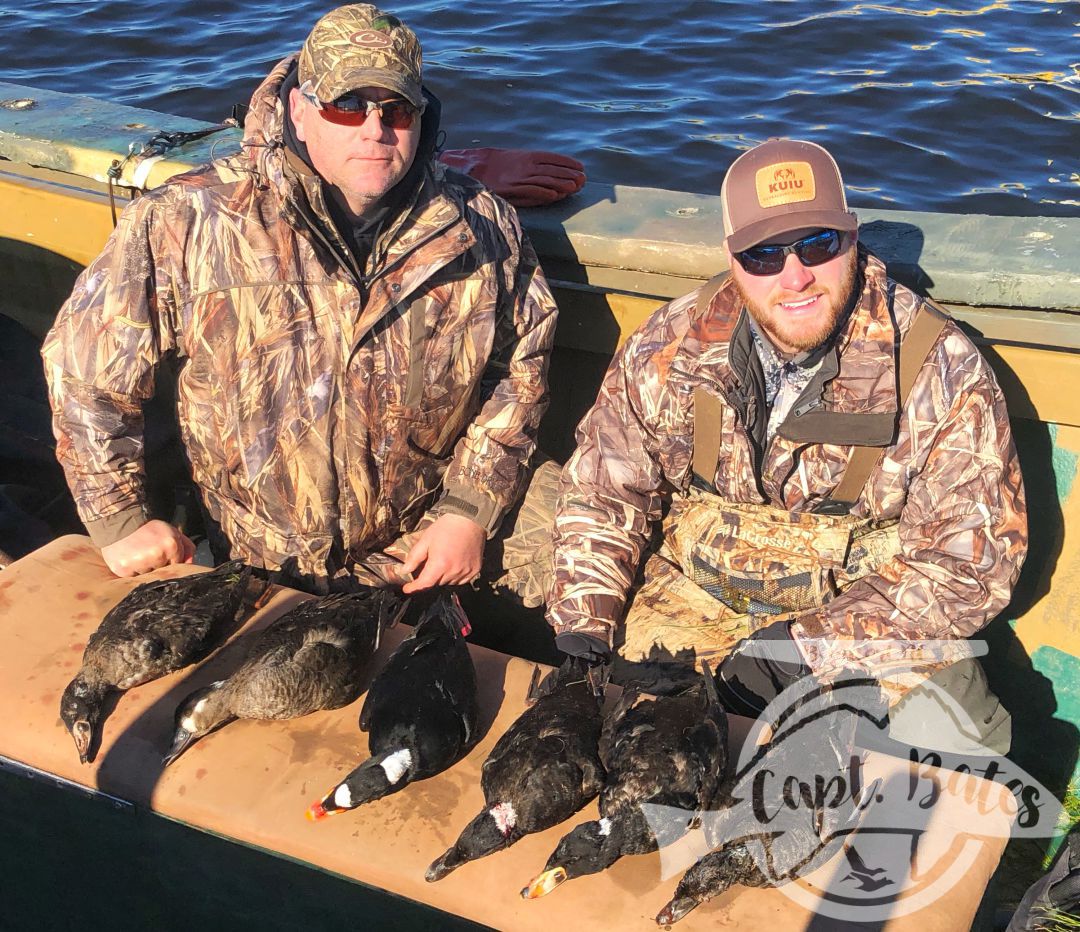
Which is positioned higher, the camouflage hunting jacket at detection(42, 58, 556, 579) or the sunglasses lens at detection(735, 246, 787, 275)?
the sunglasses lens at detection(735, 246, 787, 275)

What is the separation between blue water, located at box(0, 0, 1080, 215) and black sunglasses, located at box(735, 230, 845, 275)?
15.9 feet

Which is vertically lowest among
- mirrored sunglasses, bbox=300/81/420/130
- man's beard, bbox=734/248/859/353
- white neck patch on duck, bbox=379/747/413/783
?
white neck patch on duck, bbox=379/747/413/783

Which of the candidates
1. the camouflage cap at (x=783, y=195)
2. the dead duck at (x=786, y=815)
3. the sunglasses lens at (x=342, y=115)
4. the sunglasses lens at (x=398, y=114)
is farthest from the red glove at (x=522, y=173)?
the dead duck at (x=786, y=815)

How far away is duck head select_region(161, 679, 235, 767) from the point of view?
3250 mm

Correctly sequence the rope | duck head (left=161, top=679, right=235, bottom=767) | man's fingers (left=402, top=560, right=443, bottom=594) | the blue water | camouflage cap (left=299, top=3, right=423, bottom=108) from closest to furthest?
duck head (left=161, top=679, right=235, bottom=767)
camouflage cap (left=299, top=3, right=423, bottom=108)
man's fingers (left=402, top=560, right=443, bottom=594)
the rope
the blue water

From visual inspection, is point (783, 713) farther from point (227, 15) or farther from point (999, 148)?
point (227, 15)

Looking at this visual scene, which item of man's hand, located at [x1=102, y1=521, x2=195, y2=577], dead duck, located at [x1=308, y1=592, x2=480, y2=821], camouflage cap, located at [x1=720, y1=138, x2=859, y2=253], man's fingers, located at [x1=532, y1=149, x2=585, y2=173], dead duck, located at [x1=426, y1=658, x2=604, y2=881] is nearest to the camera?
dead duck, located at [x1=426, y1=658, x2=604, y2=881]

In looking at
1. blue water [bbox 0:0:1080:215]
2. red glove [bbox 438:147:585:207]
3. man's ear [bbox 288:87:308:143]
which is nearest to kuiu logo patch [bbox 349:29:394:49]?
man's ear [bbox 288:87:308:143]

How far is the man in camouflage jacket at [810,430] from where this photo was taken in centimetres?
354

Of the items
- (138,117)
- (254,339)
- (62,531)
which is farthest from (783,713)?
(138,117)

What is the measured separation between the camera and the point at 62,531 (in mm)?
5402

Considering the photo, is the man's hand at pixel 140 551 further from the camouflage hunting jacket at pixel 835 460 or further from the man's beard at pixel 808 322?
the man's beard at pixel 808 322

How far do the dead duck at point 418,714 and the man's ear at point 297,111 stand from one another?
1.73 meters

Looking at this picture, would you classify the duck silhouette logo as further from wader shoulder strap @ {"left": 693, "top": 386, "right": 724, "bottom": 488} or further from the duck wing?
wader shoulder strap @ {"left": 693, "top": 386, "right": 724, "bottom": 488}
